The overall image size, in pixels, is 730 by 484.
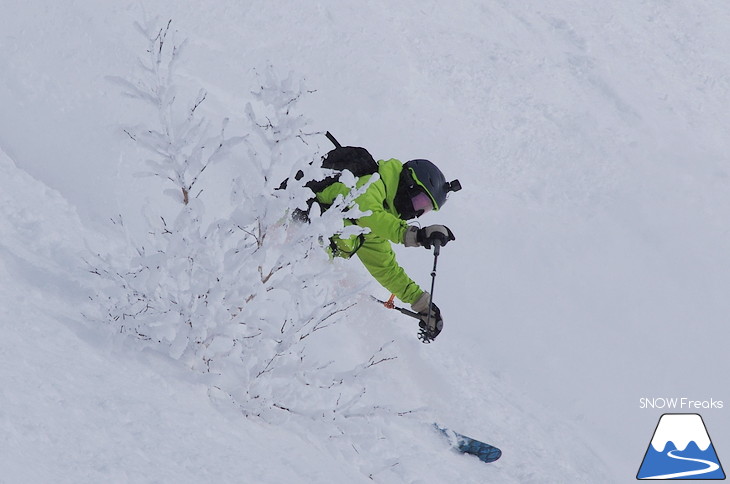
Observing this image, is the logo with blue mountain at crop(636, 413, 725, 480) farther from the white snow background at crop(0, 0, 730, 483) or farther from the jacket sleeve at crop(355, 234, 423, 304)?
the jacket sleeve at crop(355, 234, 423, 304)

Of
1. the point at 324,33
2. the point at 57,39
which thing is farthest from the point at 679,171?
the point at 57,39

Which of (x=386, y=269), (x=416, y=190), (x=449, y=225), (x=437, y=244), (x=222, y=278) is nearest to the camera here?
(x=222, y=278)

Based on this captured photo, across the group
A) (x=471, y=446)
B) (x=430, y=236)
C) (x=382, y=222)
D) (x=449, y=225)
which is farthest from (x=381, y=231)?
(x=449, y=225)

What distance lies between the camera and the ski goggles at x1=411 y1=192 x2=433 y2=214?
5.18m

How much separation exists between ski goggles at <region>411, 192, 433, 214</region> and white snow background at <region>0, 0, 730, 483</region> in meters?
1.00

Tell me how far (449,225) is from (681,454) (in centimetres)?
306

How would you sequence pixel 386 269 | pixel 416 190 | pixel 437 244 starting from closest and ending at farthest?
1. pixel 437 244
2. pixel 416 190
3. pixel 386 269

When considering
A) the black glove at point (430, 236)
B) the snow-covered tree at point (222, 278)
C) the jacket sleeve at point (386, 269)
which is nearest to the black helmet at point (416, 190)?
the jacket sleeve at point (386, 269)

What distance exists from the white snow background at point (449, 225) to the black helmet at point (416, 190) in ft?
3.22

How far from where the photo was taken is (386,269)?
17.4 feet

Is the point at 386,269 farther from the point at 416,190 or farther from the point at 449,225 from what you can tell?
the point at 449,225

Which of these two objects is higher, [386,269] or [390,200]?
[390,200]

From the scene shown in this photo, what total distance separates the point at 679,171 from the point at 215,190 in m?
6.49

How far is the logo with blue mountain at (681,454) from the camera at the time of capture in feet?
19.0
